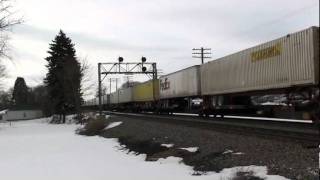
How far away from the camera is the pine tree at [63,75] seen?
222 feet

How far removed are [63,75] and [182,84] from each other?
3524 cm

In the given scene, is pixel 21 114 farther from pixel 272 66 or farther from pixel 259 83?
pixel 272 66

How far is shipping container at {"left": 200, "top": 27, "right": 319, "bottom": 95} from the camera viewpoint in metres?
18.4

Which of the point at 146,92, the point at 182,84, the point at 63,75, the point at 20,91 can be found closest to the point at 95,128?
the point at 182,84

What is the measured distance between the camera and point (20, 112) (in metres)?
118

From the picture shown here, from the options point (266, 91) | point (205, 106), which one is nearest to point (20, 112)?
point (205, 106)

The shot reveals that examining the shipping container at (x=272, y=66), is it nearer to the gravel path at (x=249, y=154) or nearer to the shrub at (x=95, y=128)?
the gravel path at (x=249, y=154)

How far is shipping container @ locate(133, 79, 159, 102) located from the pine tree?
31.8 feet

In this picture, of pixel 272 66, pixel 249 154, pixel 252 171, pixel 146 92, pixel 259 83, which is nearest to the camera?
pixel 252 171

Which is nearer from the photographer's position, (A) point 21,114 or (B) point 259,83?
(B) point 259,83

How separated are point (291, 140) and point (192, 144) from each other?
4.10 m

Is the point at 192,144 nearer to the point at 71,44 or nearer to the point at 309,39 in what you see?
the point at 309,39

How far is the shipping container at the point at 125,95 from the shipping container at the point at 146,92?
2.92m

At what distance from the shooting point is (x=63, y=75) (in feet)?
229
